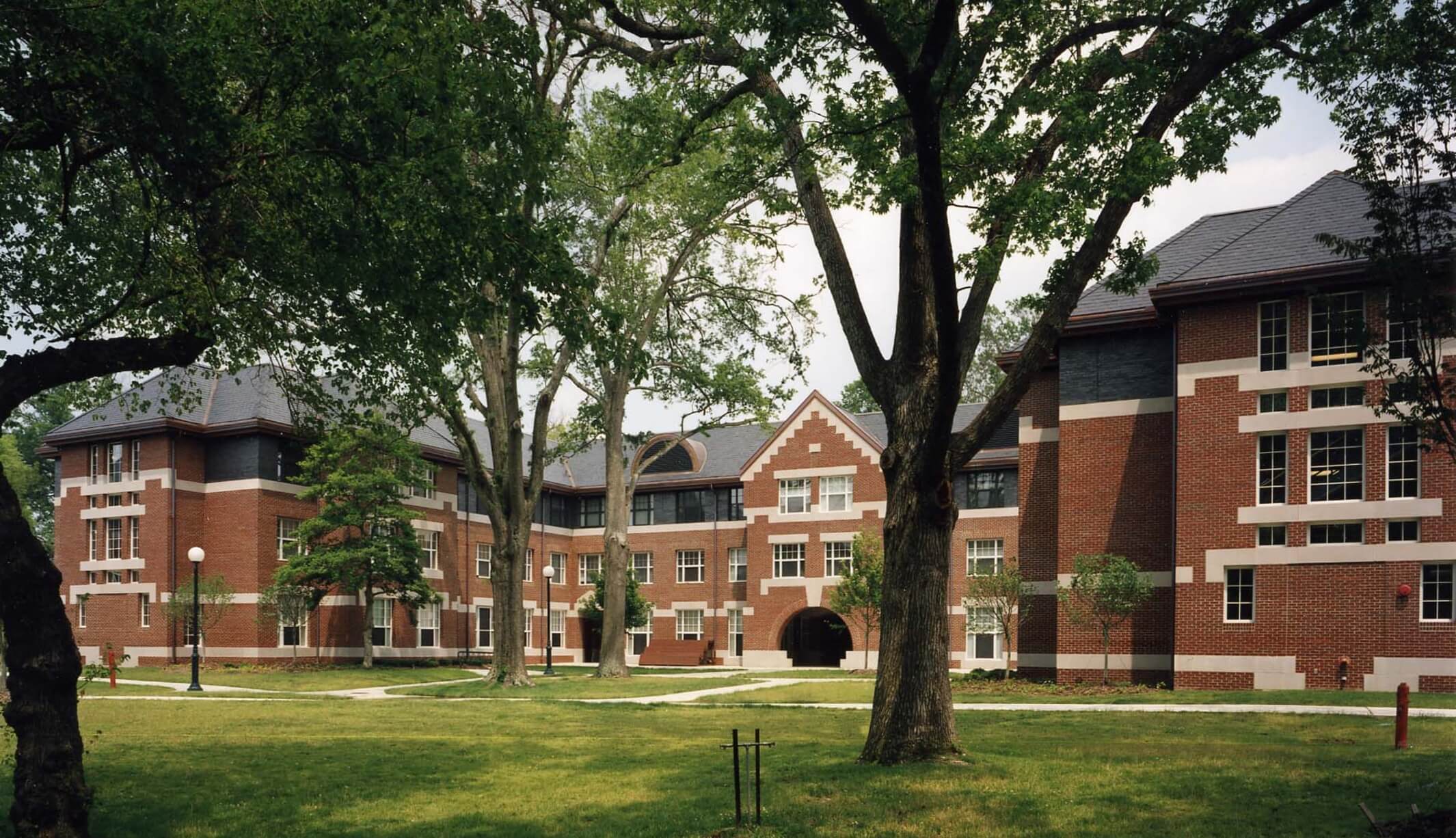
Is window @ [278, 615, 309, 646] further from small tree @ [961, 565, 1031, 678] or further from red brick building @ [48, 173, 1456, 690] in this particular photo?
small tree @ [961, 565, 1031, 678]

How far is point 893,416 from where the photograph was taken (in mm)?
14141

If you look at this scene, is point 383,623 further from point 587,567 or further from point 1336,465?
point 1336,465

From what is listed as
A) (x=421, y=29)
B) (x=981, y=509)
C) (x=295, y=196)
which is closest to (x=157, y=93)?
(x=295, y=196)

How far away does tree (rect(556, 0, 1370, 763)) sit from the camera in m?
12.7

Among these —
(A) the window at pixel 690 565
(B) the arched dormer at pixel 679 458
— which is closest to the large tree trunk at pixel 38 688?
(A) the window at pixel 690 565

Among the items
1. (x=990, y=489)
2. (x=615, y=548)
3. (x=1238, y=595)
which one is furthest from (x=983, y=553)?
(x=1238, y=595)

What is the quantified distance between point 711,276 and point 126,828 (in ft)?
89.5

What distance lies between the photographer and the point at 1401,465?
25875 mm

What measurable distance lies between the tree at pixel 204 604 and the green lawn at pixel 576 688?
12046 millimetres

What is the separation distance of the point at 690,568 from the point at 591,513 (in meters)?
7.25

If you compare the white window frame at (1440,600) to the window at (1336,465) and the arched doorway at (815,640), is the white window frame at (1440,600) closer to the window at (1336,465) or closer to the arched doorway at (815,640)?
the window at (1336,465)

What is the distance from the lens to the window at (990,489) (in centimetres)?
4478

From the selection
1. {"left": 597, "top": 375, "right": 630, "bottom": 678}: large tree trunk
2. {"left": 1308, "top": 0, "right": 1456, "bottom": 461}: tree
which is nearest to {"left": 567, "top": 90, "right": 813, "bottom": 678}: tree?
{"left": 597, "top": 375, "right": 630, "bottom": 678}: large tree trunk

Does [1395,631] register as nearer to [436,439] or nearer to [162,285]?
[162,285]
